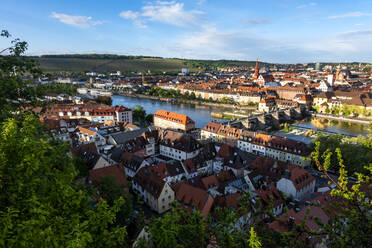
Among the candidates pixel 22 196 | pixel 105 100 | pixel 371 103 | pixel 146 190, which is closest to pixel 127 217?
pixel 146 190

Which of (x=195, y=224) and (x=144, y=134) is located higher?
(x=195, y=224)

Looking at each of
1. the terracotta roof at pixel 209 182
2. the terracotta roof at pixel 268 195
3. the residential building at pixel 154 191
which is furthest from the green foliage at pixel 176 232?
the terracotta roof at pixel 209 182

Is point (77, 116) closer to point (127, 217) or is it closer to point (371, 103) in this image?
point (127, 217)

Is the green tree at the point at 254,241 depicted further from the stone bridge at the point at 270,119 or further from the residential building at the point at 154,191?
the stone bridge at the point at 270,119

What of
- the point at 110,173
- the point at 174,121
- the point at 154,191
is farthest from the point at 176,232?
the point at 174,121

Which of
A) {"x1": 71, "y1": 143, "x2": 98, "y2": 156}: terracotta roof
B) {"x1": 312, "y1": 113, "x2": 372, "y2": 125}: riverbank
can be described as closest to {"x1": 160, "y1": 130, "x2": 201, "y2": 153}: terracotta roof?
{"x1": 71, "y1": 143, "x2": 98, "y2": 156}: terracotta roof

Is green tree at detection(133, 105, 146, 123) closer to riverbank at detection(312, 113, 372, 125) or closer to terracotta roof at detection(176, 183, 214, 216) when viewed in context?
terracotta roof at detection(176, 183, 214, 216)
